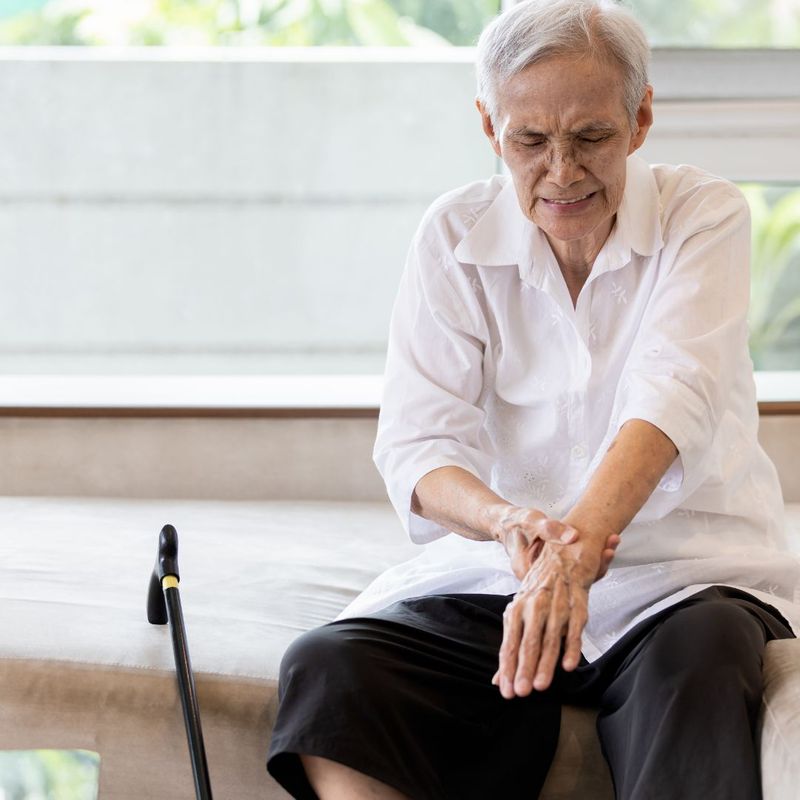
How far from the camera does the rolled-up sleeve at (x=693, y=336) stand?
5.03ft

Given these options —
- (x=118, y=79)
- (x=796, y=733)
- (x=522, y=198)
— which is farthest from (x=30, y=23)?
(x=796, y=733)

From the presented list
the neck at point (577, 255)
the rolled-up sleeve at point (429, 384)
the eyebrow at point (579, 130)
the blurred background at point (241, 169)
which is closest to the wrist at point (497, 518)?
the rolled-up sleeve at point (429, 384)

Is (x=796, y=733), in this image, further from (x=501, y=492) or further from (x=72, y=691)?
(x=72, y=691)

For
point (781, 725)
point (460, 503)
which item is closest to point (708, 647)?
point (781, 725)

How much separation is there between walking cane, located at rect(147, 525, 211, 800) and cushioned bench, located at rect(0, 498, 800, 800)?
0.05m

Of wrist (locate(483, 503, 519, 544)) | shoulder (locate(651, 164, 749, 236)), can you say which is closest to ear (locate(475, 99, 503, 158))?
shoulder (locate(651, 164, 749, 236))

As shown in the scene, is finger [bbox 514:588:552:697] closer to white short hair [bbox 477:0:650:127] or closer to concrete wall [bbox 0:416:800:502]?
white short hair [bbox 477:0:650:127]

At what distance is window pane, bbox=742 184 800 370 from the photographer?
2.90 m

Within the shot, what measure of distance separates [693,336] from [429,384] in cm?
38

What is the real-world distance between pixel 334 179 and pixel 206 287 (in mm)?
436

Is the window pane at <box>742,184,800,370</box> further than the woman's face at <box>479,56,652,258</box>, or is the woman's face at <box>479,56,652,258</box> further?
the window pane at <box>742,184,800,370</box>

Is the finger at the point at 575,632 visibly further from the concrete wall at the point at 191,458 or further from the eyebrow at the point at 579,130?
the concrete wall at the point at 191,458

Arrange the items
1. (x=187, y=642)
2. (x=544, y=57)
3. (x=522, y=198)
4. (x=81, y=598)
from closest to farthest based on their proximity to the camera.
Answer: (x=544, y=57) → (x=522, y=198) → (x=187, y=642) → (x=81, y=598)

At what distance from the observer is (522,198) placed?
1652mm
